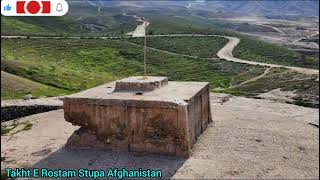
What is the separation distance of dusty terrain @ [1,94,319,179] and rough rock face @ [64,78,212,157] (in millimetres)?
582

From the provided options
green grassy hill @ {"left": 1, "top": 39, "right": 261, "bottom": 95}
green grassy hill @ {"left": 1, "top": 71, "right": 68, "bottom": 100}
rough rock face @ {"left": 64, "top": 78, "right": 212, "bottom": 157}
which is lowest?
green grassy hill @ {"left": 1, "top": 39, "right": 261, "bottom": 95}

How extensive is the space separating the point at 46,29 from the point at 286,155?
82.4 meters

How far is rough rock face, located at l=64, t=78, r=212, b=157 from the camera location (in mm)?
22016

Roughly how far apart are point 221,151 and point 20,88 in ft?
63.0

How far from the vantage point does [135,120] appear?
22.6 m

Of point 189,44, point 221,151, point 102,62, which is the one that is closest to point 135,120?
point 221,151

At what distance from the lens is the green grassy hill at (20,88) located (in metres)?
35.0

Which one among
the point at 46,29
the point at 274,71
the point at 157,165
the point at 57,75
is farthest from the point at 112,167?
the point at 46,29

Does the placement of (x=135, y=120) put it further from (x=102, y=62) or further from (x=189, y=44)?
(x=189, y=44)

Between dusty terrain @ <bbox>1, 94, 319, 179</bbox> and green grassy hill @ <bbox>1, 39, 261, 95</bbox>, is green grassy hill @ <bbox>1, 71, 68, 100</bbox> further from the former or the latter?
green grassy hill @ <bbox>1, 39, 261, 95</bbox>

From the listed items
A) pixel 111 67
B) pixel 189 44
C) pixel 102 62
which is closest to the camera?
pixel 111 67

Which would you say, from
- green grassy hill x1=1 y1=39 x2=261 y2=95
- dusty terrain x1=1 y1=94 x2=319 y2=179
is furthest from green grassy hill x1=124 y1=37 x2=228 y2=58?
dusty terrain x1=1 y1=94 x2=319 y2=179

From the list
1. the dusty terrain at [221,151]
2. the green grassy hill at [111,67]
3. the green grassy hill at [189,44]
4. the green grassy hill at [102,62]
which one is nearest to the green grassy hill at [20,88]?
the green grassy hill at [111,67]

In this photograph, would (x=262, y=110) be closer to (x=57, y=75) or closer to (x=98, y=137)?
(x=98, y=137)
